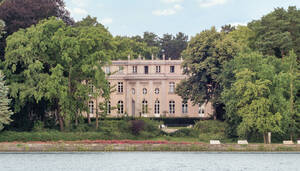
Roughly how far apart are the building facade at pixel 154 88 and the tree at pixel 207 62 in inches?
725

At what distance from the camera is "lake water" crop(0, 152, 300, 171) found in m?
41.7

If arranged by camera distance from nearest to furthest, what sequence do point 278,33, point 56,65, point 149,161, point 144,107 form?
point 149,161 < point 56,65 < point 278,33 < point 144,107

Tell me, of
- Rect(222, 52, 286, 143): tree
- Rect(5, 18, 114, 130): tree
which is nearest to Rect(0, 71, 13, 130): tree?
Rect(5, 18, 114, 130): tree

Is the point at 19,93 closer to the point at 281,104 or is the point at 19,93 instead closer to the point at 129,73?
the point at 281,104

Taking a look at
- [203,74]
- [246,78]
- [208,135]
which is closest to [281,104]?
[246,78]

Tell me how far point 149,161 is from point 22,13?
24.3 metres

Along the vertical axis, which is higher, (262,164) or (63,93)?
(63,93)

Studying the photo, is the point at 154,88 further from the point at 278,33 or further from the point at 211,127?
the point at 211,127

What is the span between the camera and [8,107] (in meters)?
52.8

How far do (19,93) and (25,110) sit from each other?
320 cm

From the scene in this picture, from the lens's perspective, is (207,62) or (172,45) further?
(172,45)

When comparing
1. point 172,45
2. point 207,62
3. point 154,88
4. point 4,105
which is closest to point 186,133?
point 207,62

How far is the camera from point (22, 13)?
6212 centimetres

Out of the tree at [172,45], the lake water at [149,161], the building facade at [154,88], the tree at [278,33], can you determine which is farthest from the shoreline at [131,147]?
the tree at [172,45]
